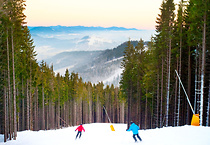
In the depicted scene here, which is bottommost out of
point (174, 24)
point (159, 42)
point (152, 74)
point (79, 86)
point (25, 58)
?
point (79, 86)

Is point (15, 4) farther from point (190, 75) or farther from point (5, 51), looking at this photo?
point (190, 75)

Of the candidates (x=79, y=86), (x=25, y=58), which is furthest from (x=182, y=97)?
(x=79, y=86)

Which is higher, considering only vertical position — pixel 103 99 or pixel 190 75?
pixel 190 75

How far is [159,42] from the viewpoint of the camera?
33.2 m

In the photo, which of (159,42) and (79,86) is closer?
(159,42)

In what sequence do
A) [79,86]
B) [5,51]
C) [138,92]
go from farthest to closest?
[79,86] → [138,92] → [5,51]

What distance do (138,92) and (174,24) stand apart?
14849 millimetres

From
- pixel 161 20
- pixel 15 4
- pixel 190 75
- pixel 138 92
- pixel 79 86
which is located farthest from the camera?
pixel 79 86

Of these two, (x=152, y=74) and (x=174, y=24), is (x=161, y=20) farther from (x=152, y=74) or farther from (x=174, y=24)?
(x=152, y=74)

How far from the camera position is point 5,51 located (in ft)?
82.9

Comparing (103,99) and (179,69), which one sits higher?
(179,69)

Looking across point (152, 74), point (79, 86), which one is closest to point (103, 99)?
point (79, 86)

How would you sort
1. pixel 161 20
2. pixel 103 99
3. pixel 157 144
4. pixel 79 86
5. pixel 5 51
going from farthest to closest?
pixel 103 99 → pixel 79 86 → pixel 161 20 → pixel 5 51 → pixel 157 144

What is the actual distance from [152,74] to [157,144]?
874 inches
